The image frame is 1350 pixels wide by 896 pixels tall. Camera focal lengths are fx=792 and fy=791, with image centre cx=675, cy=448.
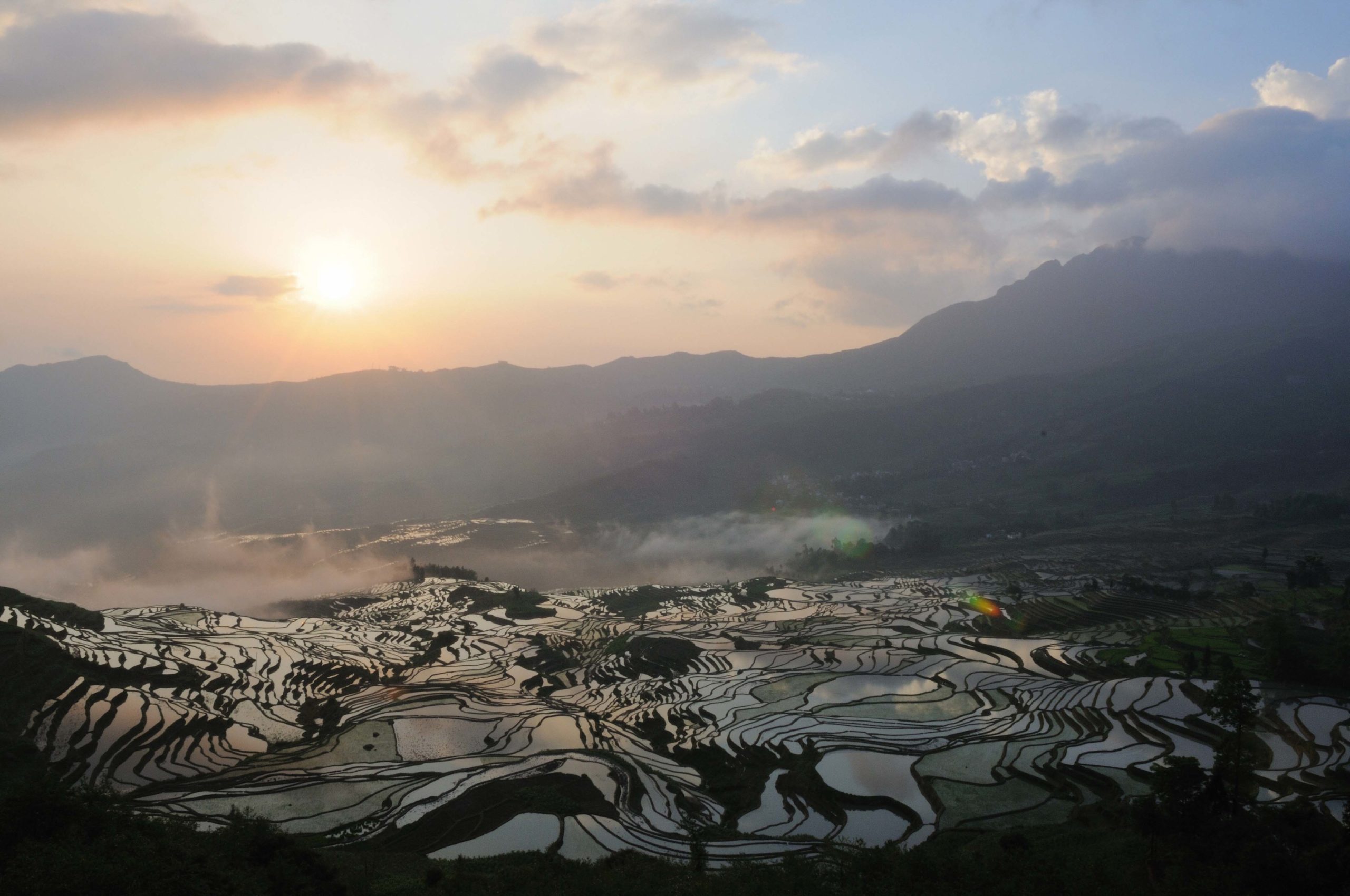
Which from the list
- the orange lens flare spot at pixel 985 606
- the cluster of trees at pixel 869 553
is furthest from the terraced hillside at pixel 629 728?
the cluster of trees at pixel 869 553

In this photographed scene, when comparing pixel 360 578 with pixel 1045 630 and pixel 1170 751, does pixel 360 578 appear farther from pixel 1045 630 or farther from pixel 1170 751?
pixel 1170 751

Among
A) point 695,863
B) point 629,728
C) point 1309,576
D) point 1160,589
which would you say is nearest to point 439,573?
point 629,728

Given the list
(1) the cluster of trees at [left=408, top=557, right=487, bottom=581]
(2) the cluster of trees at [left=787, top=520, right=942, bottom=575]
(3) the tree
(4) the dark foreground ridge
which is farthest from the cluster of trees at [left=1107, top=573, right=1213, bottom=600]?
(1) the cluster of trees at [left=408, top=557, right=487, bottom=581]

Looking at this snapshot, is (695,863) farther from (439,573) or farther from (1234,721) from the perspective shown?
(439,573)

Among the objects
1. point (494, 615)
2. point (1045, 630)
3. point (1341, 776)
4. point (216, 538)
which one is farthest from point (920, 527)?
point (216, 538)

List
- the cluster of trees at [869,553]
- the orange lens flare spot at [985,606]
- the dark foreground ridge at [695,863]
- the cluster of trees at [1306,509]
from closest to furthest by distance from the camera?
the dark foreground ridge at [695,863] < the orange lens flare spot at [985,606] < the cluster of trees at [1306,509] < the cluster of trees at [869,553]

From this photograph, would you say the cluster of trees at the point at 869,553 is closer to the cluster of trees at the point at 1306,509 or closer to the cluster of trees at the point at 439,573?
the cluster of trees at the point at 439,573
